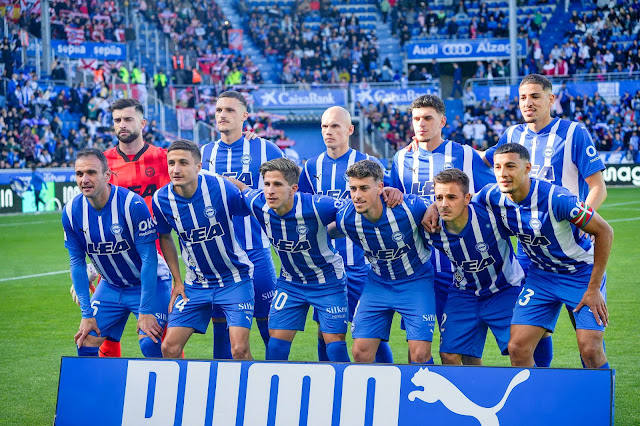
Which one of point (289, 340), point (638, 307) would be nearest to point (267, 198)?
point (289, 340)

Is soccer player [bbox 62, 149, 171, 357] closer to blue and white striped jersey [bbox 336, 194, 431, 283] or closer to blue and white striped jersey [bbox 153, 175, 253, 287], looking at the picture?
blue and white striped jersey [bbox 153, 175, 253, 287]

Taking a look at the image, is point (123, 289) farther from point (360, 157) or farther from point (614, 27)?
point (614, 27)

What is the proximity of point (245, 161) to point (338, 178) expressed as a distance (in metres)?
0.82

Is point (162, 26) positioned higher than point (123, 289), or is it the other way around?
point (162, 26)

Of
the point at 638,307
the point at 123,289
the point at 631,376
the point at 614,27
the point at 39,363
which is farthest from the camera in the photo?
the point at 614,27

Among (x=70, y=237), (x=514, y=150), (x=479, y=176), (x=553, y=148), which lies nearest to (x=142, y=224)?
(x=70, y=237)

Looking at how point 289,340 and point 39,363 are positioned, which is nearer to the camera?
point 289,340

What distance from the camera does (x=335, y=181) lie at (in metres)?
6.57

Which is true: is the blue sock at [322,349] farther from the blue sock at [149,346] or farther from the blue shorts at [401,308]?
the blue sock at [149,346]

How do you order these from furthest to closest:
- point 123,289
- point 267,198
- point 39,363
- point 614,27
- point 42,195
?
point 614,27
point 42,195
point 39,363
point 123,289
point 267,198

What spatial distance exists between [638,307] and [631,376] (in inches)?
117

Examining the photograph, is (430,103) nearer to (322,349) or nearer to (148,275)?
(322,349)

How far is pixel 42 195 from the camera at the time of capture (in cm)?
2258

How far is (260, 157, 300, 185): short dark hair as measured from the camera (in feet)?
18.7
